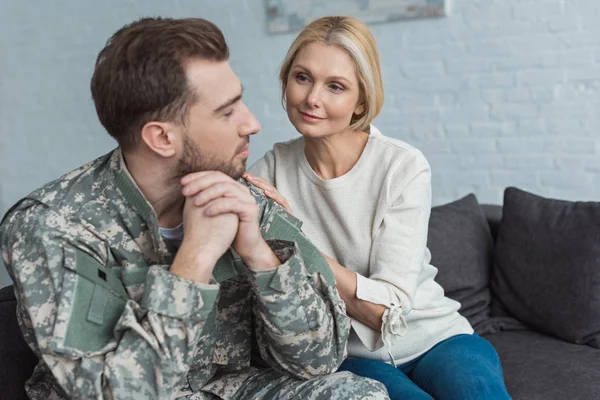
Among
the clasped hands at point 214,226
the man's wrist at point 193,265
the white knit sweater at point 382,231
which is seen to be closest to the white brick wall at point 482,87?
the white knit sweater at point 382,231

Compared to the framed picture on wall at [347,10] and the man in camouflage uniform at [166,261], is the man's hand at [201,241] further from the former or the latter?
the framed picture on wall at [347,10]

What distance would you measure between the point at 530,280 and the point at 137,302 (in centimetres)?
155

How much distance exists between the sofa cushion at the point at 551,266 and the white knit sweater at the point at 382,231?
1.63 ft

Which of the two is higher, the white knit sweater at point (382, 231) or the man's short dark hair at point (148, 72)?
the man's short dark hair at point (148, 72)

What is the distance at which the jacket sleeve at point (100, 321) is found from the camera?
4.65 feet

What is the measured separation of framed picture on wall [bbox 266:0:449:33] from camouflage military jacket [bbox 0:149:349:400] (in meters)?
2.07

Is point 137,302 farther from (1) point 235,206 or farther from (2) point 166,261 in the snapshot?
(1) point 235,206

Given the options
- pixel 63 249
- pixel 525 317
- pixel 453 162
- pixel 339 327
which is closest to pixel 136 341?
pixel 63 249

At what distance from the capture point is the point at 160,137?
1.63m

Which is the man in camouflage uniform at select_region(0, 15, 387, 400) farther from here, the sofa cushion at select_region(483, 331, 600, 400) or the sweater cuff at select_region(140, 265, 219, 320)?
the sofa cushion at select_region(483, 331, 600, 400)

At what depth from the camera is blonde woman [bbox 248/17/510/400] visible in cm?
200

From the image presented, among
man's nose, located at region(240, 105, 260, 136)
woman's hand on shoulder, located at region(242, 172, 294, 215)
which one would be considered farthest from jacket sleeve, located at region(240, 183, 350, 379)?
man's nose, located at region(240, 105, 260, 136)

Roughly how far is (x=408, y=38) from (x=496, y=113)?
556 mm

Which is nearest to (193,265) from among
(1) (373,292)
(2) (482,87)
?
(1) (373,292)
